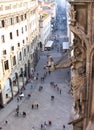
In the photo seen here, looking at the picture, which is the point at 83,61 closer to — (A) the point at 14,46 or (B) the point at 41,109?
(B) the point at 41,109

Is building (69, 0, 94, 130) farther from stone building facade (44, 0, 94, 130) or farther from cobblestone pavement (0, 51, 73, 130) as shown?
cobblestone pavement (0, 51, 73, 130)

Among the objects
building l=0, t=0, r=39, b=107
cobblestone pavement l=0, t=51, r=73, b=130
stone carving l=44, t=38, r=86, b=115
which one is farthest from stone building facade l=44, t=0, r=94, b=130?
building l=0, t=0, r=39, b=107

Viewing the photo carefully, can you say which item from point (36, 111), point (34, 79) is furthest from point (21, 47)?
point (36, 111)

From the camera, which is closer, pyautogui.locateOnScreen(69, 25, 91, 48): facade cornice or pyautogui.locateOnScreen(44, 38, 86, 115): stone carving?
pyautogui.locateOnScreen(69, 25, 91, 48): facade cornice

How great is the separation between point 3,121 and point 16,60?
47.0 feet

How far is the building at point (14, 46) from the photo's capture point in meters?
49.0

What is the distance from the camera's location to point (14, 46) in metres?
53.8

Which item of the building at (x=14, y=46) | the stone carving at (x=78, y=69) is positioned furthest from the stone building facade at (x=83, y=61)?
the building at (x=14, y=46)

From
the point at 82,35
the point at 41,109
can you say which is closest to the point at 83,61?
the point at 82,35

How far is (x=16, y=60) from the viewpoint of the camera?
54781 millimetres

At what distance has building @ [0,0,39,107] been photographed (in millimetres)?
49000

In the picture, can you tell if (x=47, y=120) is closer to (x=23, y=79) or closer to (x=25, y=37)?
(x=23, y=79)

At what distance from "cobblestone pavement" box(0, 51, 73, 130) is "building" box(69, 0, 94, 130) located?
106ft

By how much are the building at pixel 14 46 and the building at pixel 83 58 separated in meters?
39.9
